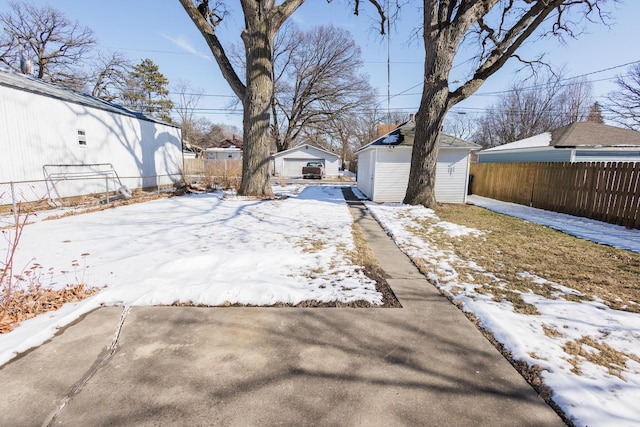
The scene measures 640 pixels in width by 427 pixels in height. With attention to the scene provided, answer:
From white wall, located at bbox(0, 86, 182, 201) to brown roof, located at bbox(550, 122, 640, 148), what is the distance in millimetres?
20551

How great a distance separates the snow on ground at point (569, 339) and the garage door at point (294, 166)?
1134 inches

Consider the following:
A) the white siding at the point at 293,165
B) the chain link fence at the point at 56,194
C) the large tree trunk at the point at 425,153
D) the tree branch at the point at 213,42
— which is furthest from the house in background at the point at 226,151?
the large tree trunk at the point at 425,153

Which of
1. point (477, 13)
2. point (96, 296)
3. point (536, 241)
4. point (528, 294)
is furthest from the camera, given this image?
point (477, 13)

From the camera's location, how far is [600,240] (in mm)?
6551

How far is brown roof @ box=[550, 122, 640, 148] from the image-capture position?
14.3m

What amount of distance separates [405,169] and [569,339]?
10.8m

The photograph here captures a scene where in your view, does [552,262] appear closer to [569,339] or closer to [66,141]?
[569,339]

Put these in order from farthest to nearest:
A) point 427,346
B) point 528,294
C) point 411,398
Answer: point 528,294 → point 427,346 → point 411,398

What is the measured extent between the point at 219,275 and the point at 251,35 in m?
9.69

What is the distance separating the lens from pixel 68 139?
35.8 ft

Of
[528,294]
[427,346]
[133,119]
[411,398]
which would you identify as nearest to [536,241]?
[528,294]

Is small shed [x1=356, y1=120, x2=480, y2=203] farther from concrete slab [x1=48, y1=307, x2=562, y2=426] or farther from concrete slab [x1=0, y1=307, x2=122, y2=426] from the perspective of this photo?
concrete slab [x1=0, y1=307, x2=122, y2=426]

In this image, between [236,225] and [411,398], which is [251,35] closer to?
[236,225]

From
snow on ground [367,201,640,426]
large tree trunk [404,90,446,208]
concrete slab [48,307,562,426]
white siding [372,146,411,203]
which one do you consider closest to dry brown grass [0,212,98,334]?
concrete slab [48,307,562,426]
